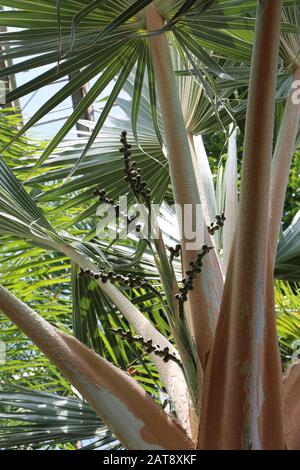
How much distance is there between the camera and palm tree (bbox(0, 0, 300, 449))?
48.8 inches

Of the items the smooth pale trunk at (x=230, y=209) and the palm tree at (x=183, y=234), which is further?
the smooth pale trunk at (x=230, y=209)

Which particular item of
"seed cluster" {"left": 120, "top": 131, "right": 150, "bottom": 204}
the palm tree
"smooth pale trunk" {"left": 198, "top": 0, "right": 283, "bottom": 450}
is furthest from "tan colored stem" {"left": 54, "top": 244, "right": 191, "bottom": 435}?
"seed cluster" {"left": 120, "top": 131, "right": 150, "bottom": 204}

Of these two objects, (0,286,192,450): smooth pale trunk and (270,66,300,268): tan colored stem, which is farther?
(270,66,300,268): tan colored stem

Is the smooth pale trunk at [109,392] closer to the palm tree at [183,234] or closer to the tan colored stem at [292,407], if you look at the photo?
the palm tree at [183,234]

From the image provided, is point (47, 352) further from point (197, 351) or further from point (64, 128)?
point (64, 128)

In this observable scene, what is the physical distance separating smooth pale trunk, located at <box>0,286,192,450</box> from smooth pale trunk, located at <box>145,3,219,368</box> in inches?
5.1

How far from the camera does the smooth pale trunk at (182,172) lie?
1415mm

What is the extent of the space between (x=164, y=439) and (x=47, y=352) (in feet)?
0.79

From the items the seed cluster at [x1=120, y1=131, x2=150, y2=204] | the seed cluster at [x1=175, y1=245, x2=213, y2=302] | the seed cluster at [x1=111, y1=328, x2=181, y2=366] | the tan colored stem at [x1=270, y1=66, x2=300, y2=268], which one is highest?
the tan colored stem at [x1=270, y1=66, x2=300, y2=268]

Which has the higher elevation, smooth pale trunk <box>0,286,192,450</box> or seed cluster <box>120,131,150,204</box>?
seed cluster <box>120,131,150,204</box>

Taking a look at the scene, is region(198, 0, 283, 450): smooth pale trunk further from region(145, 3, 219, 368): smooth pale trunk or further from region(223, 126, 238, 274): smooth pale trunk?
region(223, 126, 238, 274): smooth pale trunk

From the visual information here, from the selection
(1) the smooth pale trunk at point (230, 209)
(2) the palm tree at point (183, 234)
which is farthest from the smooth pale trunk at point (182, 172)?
(1) the smooth pale trunk at point (230, 209)

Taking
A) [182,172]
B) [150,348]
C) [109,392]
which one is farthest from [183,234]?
[109,392]

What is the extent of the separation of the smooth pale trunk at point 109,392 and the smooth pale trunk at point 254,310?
75mm
